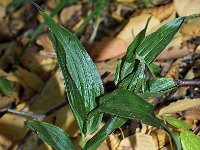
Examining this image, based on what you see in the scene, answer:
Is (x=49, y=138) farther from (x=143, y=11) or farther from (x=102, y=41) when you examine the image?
(x=143, y=11)

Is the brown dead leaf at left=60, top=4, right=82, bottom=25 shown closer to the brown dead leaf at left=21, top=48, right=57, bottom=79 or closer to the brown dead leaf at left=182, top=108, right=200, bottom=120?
the brown dead leaf at left=21, top=48, right=57, bottom=79

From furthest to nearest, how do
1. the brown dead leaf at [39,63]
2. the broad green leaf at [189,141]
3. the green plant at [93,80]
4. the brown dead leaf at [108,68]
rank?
the brown dead leaf at [39,63]
the brown dead leaf at [108,68]
the broad green leaf at [189,141]
the green plant at [93,80]

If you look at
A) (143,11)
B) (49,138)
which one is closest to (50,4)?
(143,11)

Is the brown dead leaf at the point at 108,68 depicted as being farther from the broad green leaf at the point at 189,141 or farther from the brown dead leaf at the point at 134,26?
the broad green leaf at the point at 189,141

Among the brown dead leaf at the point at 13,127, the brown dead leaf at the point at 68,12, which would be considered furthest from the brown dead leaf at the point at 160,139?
the brown dead leaf at the point at 68,12

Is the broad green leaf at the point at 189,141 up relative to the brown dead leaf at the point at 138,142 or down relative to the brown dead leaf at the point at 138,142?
up

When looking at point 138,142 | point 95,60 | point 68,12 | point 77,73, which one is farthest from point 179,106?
point 68,12

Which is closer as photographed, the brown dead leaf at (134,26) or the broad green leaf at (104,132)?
the broad green leaf at (104,132)
